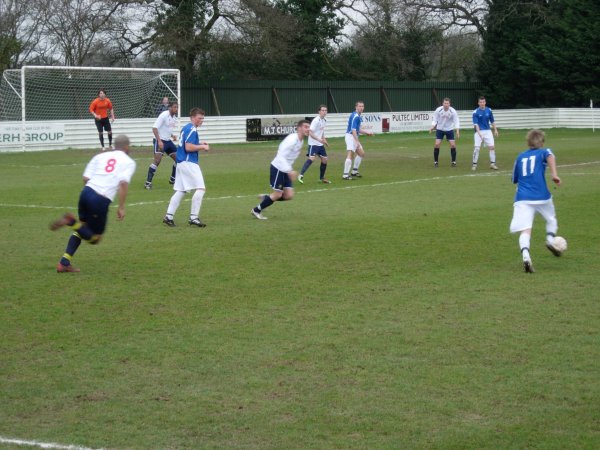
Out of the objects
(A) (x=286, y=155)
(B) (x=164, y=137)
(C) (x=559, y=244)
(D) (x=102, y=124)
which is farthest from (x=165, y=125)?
(C) (x=559, y=244)

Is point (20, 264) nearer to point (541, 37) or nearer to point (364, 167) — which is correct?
point (364, 167)

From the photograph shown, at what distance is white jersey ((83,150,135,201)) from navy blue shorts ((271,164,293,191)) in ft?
16.2

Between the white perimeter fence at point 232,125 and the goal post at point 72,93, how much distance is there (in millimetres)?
104

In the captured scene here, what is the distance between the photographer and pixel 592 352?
801 cm

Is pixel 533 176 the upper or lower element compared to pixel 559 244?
upper

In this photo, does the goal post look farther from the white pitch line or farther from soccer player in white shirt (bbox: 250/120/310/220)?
the white pitch line

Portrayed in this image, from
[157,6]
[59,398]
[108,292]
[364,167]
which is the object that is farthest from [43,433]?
[157,6]

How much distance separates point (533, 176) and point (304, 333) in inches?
179

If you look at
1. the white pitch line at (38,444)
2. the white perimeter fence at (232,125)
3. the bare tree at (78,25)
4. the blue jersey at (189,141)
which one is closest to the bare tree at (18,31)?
the bare tree at (78,25)

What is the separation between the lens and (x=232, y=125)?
38.4 meters

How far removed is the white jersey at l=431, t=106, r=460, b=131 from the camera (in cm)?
2700

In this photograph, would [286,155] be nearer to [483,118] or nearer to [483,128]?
[483,128]

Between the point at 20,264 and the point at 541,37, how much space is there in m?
48.1

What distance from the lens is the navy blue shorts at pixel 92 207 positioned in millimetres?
11211
